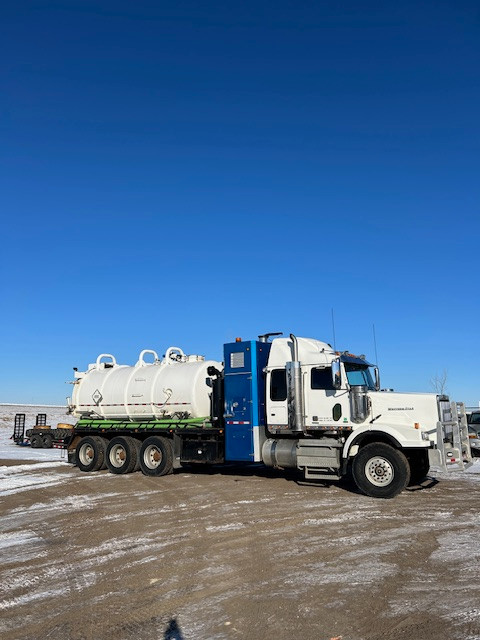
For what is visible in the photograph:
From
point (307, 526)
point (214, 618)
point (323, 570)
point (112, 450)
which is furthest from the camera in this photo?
point (112, 450)

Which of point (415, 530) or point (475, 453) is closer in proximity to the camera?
point (415, 530)

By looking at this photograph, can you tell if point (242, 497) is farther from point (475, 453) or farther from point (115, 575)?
point (475, 453)

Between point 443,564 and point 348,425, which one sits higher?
point 348,425

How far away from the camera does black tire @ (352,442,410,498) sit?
454 inches

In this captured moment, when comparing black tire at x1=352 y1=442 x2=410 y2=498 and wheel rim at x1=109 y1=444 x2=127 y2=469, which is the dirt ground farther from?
wheel rim at x1=109 y1=444 x2=127 y2=469

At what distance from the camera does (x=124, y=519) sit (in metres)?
9.98

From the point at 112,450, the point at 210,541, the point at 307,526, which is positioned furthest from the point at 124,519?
the point at 112,450

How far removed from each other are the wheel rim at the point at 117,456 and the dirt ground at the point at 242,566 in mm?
4597

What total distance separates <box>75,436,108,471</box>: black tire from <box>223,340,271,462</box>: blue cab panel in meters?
5.12

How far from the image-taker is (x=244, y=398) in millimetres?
14453

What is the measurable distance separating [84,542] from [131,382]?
932 centimetres

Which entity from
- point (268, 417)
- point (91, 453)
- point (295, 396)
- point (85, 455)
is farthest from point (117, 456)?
point (295, 396)

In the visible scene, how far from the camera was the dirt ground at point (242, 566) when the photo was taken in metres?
5.06

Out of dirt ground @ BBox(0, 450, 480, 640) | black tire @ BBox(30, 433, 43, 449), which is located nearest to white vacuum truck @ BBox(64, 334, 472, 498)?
dirt ground @ BBox(0, 450, 480, 640)
